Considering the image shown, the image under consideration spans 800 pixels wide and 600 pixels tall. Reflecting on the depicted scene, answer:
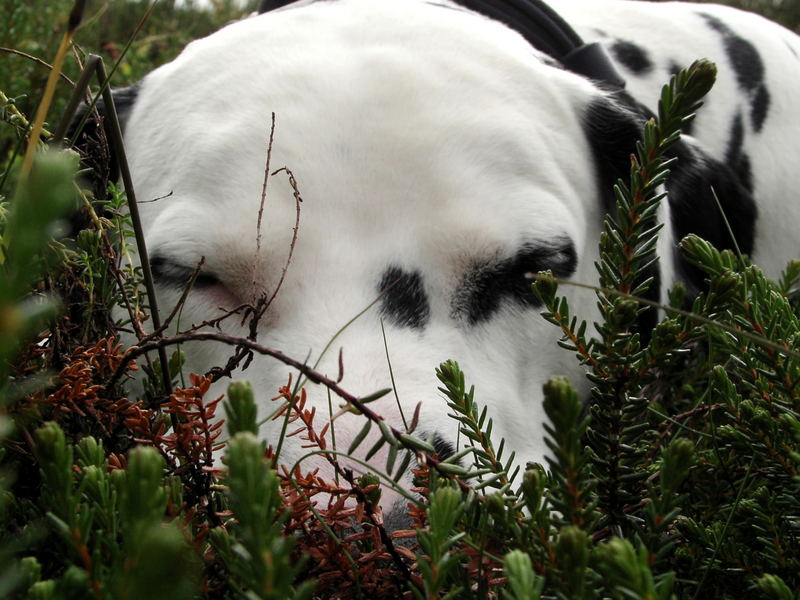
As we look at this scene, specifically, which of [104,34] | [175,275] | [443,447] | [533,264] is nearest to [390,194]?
[533,264]

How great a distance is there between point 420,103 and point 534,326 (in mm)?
632

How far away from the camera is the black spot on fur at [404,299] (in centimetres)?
191

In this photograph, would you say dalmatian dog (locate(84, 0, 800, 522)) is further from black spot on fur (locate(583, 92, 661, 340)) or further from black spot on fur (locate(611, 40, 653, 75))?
black spot on fur (locate(611, 40, 653, 75))

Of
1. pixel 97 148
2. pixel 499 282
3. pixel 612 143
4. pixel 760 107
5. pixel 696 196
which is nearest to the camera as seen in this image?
pixel 97 148

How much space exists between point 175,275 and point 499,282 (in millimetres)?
782

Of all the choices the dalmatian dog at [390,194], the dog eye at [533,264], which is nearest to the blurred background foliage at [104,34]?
the dalmatian dog at [390,194]

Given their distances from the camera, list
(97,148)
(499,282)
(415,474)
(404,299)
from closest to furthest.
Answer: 1. (415,474)
2. (97,148)
3. (404,299)
4. (499,282)

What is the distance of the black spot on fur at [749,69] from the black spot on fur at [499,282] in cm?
176

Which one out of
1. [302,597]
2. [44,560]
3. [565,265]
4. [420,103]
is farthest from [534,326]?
[302,597]

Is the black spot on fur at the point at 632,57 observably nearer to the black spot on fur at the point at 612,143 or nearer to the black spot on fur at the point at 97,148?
the black spot on fur at the point at 612,143

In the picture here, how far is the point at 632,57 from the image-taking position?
11.1 ft

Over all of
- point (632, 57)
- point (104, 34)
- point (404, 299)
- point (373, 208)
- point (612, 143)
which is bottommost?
point (104, 34)

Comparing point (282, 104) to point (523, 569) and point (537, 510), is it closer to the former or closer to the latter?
point (537, 510)

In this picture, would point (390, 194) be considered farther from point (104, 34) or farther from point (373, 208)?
point (104, 34)
